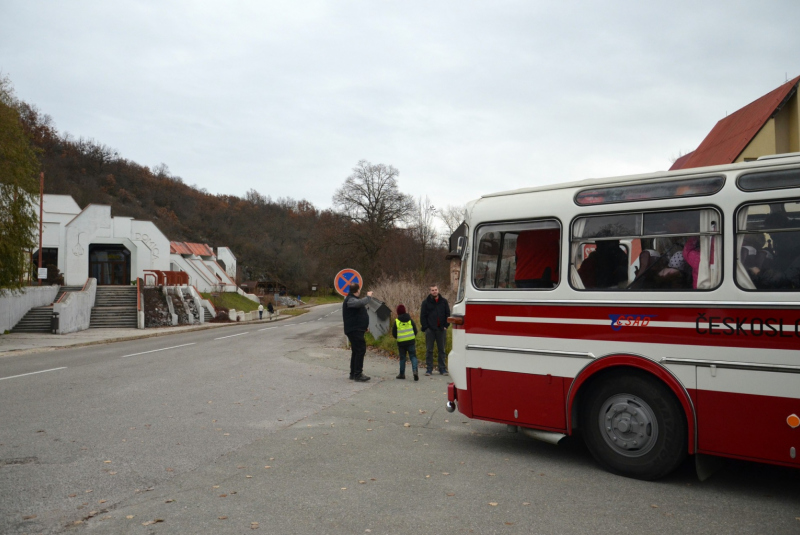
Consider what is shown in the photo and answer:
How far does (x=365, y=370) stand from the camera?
14695 millimetres

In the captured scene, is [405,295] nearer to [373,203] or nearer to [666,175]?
[666,175]

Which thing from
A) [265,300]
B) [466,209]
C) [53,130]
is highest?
[53,130]

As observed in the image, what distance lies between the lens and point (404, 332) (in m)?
12.9

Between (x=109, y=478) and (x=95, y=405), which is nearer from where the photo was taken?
(x=109, y=478)

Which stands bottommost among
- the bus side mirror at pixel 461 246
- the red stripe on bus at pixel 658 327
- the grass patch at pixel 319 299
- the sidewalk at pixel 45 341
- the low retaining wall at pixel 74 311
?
the grass patch at pixel 319 299

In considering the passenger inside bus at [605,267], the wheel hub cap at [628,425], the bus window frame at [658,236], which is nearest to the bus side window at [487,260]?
the bus window frame at [658,236]

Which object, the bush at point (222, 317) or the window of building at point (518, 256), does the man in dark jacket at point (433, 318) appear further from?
the bush at point (222, 317)

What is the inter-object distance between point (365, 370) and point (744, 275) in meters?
10.4

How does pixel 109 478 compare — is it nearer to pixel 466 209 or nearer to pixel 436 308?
pixel 466 209

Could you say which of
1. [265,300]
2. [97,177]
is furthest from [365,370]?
[97,177]

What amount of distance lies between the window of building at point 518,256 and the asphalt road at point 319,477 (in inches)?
77.2

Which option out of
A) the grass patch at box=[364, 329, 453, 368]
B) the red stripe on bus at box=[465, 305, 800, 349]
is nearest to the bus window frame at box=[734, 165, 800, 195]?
the red stripe on bus at box=[465, 305, 800, 349]

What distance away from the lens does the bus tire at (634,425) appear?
18.6 feet

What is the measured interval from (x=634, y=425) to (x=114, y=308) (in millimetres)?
39674
